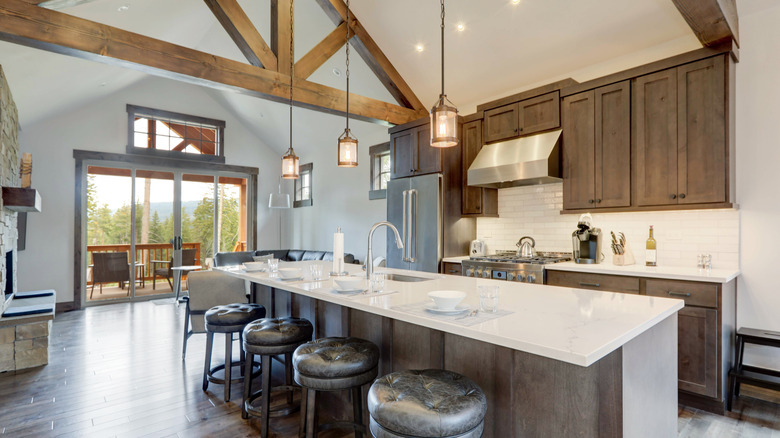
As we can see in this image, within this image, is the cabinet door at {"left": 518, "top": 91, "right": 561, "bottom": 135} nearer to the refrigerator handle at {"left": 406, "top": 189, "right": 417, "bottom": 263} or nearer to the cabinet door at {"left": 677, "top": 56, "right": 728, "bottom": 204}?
the cabinet door at {"left": 677, "top": 56, "right": 728, "bottom": 204}

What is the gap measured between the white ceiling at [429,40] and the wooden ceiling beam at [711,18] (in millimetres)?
440

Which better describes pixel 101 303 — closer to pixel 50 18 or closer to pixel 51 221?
pixel 51 221

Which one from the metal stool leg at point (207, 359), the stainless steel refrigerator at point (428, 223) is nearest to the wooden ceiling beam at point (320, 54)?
the stainless steel refrigerator at point (428, 223)

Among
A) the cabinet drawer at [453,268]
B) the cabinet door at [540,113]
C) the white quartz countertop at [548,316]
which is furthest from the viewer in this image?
the cabinet drawer at [453,268]

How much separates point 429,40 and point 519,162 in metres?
1.90

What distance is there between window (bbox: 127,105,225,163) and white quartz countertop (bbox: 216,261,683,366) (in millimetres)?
6229

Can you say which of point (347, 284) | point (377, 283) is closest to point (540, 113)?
point (377, 283)

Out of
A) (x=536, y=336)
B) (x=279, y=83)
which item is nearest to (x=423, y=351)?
(x=536, y=336)

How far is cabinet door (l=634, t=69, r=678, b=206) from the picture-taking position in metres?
3.09

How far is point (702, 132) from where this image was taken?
294 centimetres

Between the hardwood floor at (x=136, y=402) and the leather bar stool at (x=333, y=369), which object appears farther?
the hardwood floor at (x=136, y=402)

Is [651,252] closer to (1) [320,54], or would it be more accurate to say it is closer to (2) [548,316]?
(2) [548,316]

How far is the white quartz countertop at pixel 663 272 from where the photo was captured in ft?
8.73

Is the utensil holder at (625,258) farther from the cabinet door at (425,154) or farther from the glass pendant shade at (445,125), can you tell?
the glass pendant shade at (445,125)
